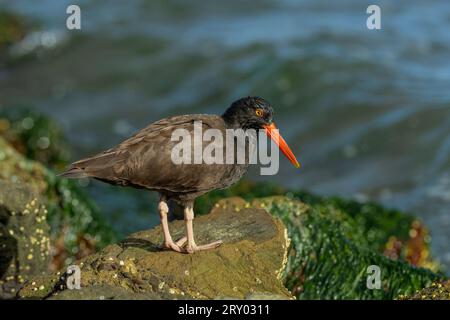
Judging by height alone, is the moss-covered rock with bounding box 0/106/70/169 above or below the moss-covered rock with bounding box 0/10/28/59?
below

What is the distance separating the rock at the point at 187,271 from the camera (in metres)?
4.27

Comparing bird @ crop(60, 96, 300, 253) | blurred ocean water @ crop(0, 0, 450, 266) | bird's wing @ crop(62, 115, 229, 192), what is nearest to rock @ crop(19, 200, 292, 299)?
bird @ crop(60, 96, 300, 253)

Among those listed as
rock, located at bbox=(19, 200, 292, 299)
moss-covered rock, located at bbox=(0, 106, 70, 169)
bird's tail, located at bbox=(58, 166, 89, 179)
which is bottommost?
rock, located at bbox=(19, 200, 292, 299)

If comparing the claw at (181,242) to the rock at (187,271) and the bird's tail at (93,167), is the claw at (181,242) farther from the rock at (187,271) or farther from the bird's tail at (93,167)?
the bird's tail at (93,167)

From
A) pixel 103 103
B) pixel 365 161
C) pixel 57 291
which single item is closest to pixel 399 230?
pixel 365 161

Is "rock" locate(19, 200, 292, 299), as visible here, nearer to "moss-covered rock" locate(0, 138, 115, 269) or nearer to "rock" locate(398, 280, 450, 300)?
"rock" locate(398, 280, 450, 300)

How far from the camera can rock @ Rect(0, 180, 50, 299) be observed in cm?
561

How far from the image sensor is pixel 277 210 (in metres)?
5.94

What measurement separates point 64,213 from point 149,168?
7.71ft

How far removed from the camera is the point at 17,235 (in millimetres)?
5664

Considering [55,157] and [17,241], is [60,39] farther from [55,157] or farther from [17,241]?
[17,241]

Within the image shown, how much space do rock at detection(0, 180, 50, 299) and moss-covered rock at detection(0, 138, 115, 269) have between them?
3.04ft

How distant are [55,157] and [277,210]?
176 inches

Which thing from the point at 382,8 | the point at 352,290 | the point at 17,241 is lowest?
the point at 352,290
